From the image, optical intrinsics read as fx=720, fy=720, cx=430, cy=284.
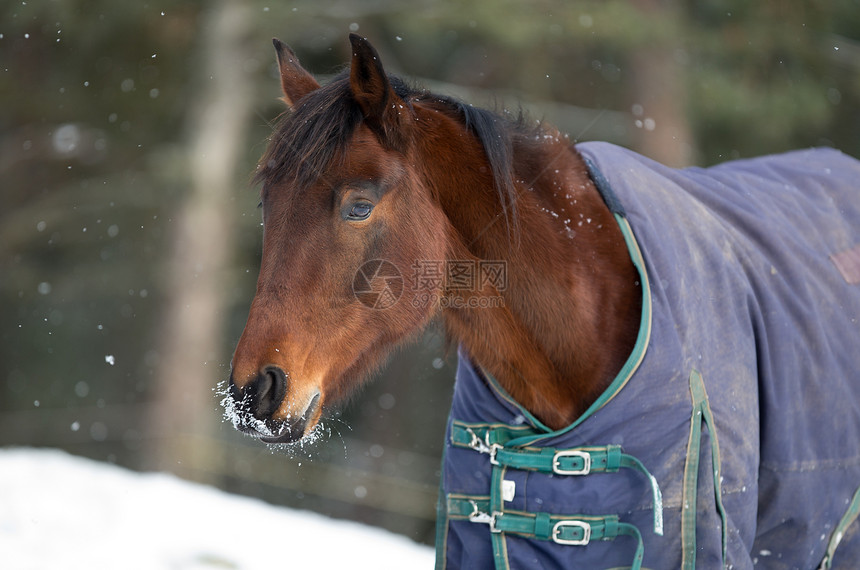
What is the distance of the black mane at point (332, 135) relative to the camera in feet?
6.65

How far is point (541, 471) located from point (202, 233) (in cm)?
626

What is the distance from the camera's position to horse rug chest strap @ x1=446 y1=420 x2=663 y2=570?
6.69ft

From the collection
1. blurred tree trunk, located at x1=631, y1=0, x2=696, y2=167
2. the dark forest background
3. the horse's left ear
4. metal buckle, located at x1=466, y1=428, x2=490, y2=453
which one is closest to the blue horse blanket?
metal buckle, located at x1=466, y1=428, x2=490, y2=453

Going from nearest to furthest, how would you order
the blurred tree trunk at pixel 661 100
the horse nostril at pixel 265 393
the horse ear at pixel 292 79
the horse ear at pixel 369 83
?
Answer: 1. the horse nostril at pixel 265 393
2. the horse ear at pixel 369 83
3. the horse ear at pixel 292 79
4. the blurred tree trunk at pixel 661 100

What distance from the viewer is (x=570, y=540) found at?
2.06 metres

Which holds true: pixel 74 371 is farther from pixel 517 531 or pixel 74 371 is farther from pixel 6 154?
pixel 517 531

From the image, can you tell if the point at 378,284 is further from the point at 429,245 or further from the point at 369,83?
the point at 369,83

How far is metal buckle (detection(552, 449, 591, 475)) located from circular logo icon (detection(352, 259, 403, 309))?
653 mm

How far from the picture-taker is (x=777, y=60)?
7.73 m

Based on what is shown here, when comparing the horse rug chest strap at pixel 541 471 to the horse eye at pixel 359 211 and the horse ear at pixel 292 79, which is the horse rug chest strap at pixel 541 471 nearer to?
the horse eye at pixel 359 211

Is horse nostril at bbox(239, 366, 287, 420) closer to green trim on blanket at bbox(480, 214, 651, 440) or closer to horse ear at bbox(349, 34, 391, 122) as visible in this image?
green trim on blanket at bbox(480, 214, 651, 440)

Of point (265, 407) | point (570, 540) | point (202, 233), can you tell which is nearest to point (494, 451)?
point (570, 540)

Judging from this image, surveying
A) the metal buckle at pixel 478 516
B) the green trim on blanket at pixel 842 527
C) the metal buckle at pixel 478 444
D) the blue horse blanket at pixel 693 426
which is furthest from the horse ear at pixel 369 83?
the green trim on blanket at pixel 842 527

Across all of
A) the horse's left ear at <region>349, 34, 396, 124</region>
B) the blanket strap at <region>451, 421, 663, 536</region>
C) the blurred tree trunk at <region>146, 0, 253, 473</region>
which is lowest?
the blurred tree trunk at <region>146, 0, 253, 473</region>
